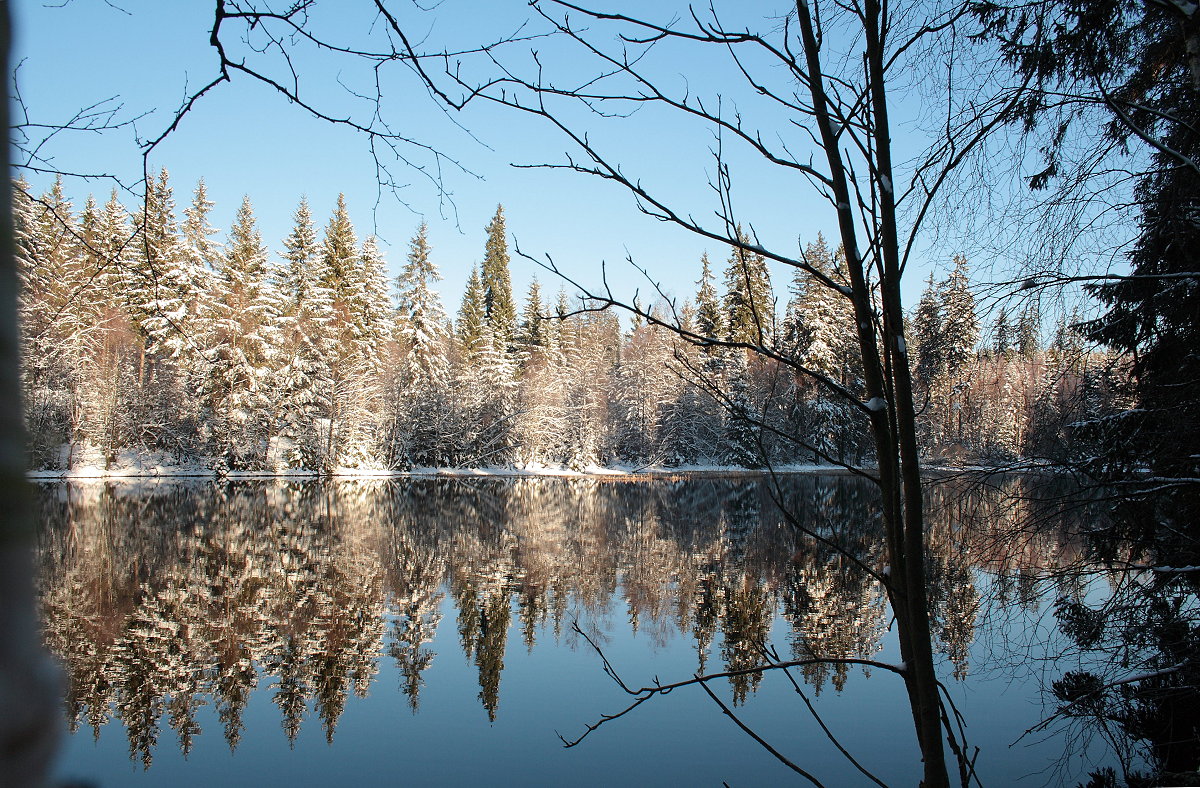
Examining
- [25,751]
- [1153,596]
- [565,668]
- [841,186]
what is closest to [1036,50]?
[841,186]

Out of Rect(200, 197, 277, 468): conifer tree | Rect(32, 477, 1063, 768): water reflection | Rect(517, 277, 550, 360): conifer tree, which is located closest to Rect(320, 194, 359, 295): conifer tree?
Rect(200, 197, 277, 468): conifer tree

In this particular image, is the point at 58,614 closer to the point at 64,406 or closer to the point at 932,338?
the point at 932,338

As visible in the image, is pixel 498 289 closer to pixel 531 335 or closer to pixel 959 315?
pixel 531 335

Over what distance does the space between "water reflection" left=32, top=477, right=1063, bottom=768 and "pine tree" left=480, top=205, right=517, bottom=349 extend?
26.4 m

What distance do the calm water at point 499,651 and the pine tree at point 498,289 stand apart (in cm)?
3044

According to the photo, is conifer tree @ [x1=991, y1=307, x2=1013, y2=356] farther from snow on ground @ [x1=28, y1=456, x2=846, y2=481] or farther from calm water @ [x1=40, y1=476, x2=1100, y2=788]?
snow on ground @ [x1=28, y1=456, x2=846, y2=481]

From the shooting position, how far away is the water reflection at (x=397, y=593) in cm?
841

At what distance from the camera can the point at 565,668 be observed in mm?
9727

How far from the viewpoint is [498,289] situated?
1938 inches

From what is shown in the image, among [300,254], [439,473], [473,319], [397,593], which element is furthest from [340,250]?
[397,593]

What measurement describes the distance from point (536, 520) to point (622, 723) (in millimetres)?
13111

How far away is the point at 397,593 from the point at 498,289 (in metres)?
38.2

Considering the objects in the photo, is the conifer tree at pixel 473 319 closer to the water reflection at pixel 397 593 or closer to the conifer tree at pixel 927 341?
the water reflection at pixel 397 593

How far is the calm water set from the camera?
7.06 meters
